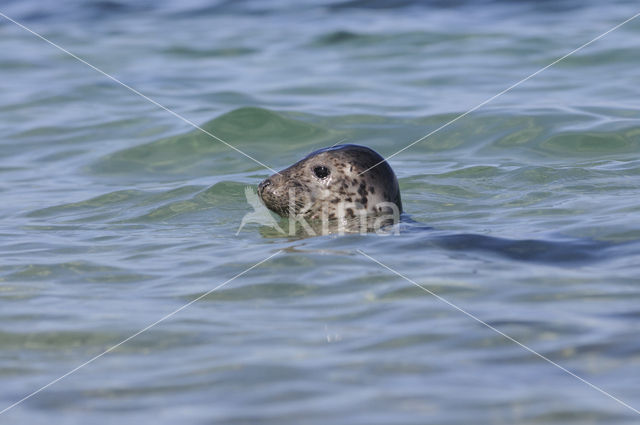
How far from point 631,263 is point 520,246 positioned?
2.19ft

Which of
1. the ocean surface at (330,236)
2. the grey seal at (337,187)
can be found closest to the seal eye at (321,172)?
the grey seal at (337,187)

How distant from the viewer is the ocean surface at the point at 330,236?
3.63 metres

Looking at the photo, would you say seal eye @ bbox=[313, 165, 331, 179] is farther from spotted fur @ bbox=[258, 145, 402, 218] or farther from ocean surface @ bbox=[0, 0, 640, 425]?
ocean surface @ bbox=[0, 0, 640, 425]

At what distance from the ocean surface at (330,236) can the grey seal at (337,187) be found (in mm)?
311

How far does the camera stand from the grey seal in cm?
640

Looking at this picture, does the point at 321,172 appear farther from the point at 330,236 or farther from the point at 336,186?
the point at 330,236

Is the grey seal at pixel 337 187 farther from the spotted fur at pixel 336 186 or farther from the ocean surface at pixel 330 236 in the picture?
the ocean surface at pixel 330 236

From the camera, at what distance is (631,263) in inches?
200

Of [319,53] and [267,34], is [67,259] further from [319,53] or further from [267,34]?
[267,34]

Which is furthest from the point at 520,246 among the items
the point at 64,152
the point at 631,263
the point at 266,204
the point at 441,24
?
the point at 441,24

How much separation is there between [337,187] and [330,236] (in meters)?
0.48

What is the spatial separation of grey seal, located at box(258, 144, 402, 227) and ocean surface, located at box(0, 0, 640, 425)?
1.02 feet

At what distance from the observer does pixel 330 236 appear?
19.9ft

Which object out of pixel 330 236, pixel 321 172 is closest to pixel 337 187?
pixel 321 172
